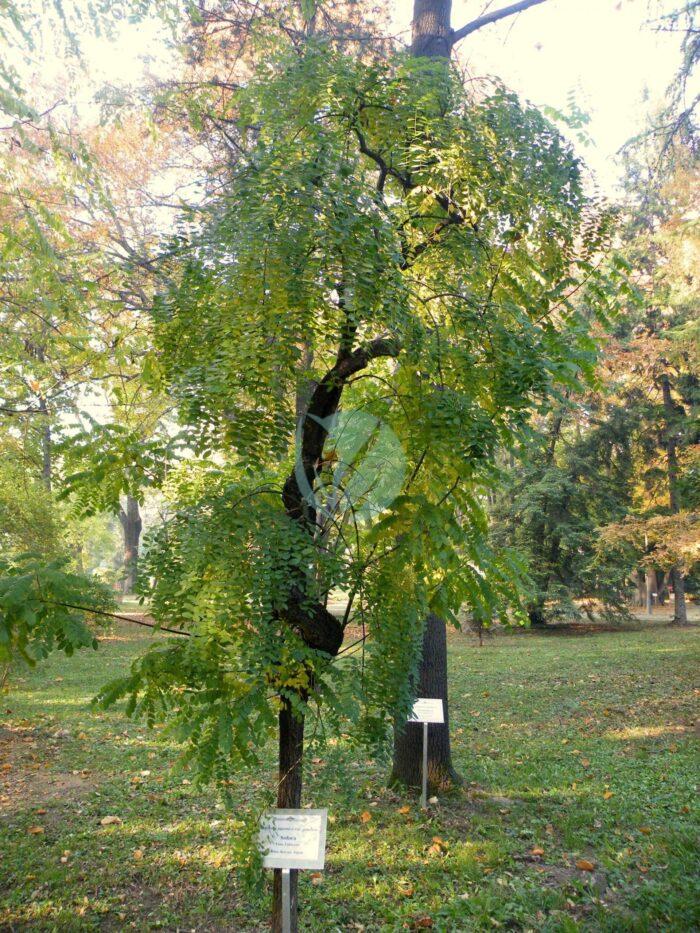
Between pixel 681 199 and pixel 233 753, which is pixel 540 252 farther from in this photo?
pixel 681 199

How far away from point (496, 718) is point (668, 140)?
773cm

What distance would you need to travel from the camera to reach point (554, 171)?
360cm

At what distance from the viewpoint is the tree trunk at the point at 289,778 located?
11.5ft

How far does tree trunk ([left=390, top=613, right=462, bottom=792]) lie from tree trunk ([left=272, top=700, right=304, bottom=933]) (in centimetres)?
277

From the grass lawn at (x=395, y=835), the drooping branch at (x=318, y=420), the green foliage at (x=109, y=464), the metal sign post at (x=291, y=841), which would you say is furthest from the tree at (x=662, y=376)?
the metal sign post at (x=291, y=841)

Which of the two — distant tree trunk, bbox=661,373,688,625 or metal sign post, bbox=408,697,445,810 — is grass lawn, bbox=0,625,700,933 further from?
distant tree trunk, bbox=661,373,688,625

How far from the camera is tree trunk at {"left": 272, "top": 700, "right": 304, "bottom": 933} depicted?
11.5ft

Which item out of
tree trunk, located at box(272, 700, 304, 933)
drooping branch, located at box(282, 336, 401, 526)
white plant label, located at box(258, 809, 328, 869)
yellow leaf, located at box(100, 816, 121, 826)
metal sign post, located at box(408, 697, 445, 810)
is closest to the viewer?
white plant label, located at box(258, 809, 328, 869)

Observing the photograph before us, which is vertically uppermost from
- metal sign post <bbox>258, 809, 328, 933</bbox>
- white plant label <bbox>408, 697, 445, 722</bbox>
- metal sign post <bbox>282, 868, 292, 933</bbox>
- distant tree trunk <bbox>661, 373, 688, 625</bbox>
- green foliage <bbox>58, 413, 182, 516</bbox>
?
distant tree trunk <bbox>661, 373, 688, 625</bbox>

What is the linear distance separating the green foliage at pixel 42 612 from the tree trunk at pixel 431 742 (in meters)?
3.93

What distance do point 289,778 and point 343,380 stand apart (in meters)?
1.98

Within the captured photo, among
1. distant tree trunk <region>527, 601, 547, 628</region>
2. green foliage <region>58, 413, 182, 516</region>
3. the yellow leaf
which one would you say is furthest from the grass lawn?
distant tree trunk <region>527, 601, 547, 628</region>

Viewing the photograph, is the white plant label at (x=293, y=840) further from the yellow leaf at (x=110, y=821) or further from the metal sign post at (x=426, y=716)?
the yellow leaf at (x=110, y=821)

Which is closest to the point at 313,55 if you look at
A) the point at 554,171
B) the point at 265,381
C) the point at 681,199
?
the point at 554,171
